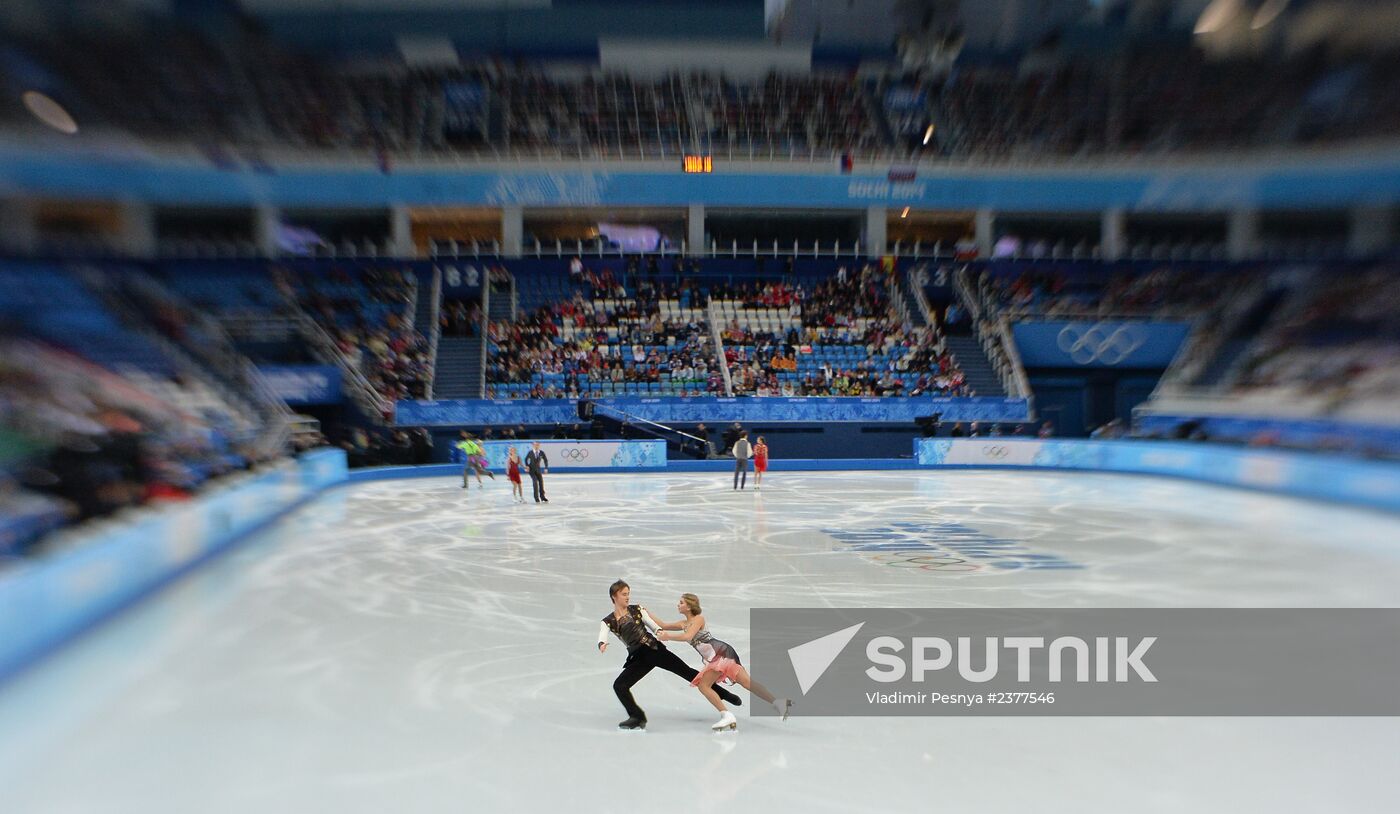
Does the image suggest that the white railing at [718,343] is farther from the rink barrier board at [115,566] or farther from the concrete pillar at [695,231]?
the rink barrier board at [115,566]

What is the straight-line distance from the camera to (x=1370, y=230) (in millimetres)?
32469

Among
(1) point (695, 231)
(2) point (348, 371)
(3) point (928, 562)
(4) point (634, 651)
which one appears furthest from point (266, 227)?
(4) point (634, 651)

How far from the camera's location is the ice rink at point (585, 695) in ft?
15.0

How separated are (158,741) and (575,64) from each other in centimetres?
3229

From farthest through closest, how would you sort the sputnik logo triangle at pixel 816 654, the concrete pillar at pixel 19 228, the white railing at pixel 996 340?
1. the white railing at pixel 996 340
2. the concrete pillar at pixel 19 228
3. the sputnik logo triangle at pixel 816 654

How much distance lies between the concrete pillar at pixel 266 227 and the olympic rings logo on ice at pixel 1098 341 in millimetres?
27836

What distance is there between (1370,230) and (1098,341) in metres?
9.75

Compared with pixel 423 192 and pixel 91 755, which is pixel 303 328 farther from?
pixel 91 755

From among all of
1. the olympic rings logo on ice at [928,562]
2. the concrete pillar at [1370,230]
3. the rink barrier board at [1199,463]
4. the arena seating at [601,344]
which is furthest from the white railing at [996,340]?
the olympic rings logo on ice at [928,562]

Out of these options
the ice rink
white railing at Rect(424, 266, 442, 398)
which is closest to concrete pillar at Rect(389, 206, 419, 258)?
white railing at Rect(424, 266, 442, 398)

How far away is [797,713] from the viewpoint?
222 inches

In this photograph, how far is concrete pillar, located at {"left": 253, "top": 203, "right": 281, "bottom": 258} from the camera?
33.6 m

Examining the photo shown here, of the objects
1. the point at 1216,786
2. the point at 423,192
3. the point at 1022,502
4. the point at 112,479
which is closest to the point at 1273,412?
the point at 1022,502

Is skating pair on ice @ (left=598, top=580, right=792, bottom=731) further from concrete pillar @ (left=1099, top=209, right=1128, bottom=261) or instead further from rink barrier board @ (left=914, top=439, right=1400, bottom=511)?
concrete pillar @ (left=1099, top=209, right=1128, bottom=261)
